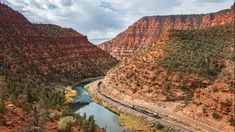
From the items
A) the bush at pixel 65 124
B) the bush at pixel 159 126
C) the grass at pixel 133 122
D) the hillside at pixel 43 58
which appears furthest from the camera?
the hillside at pixel 43 58

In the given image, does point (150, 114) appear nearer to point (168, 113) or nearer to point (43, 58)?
point (168, 113)

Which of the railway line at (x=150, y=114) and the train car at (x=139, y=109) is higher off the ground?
the train car at (x=139, y=109)

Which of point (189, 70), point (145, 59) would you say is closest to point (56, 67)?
point (145, 59)

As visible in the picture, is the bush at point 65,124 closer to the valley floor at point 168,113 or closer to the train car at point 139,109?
the valley floor at point 168,113

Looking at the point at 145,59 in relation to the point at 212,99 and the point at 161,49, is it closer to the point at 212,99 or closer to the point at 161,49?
the point at 161,49

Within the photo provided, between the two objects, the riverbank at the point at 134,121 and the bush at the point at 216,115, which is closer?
the bush at the point at 216,115

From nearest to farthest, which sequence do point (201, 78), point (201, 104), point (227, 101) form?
point (227, 101)
point (201, 104)
point (201, 78)

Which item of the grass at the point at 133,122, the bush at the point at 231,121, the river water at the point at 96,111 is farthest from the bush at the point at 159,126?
the bush at the point at 231,121
